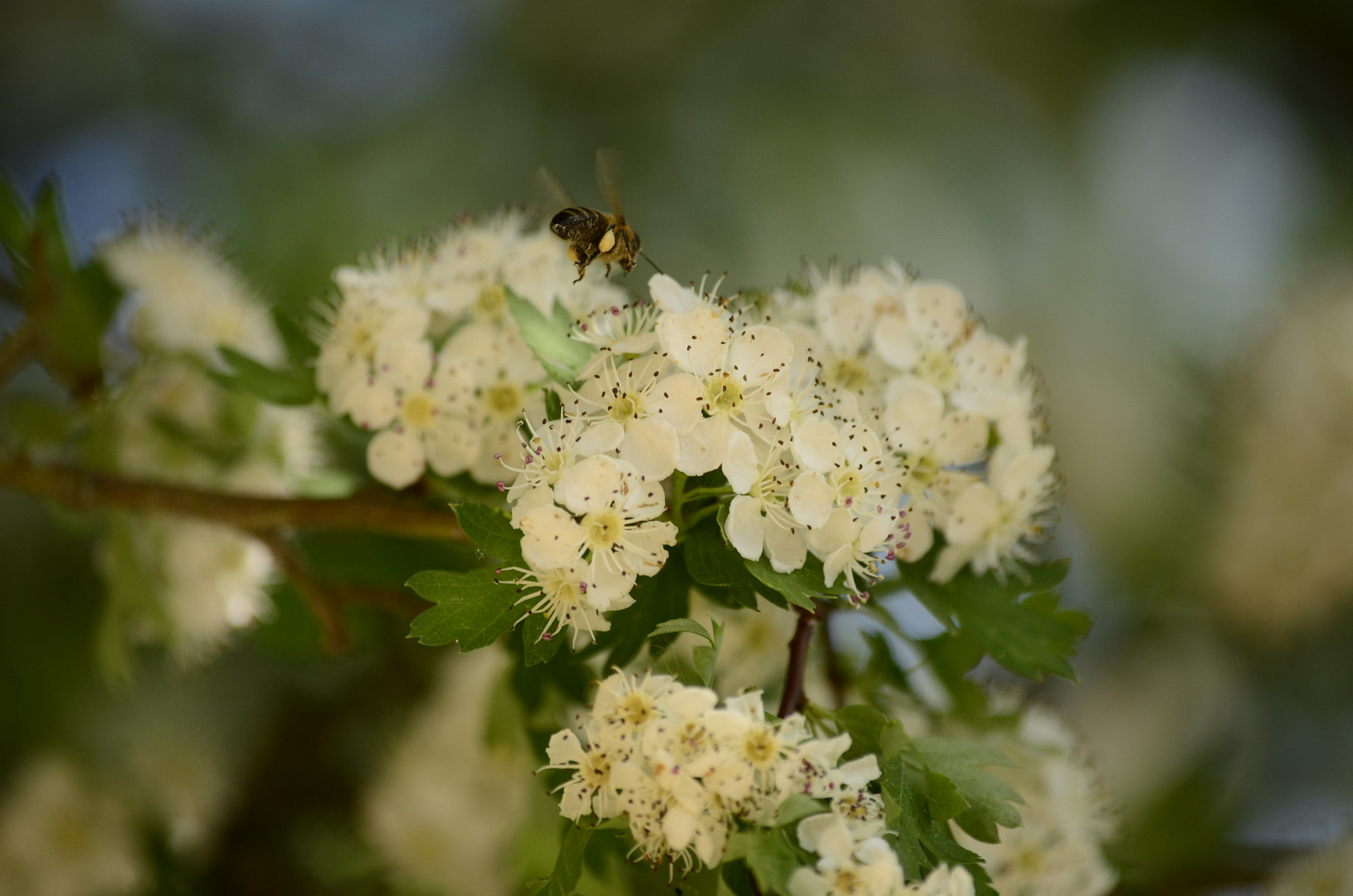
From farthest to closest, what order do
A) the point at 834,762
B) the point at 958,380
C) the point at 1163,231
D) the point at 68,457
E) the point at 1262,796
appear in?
1. the point at 1163,231
2. the point at 1262,796
3. the point at 68,457
4. the point at 958,380
5. the point at 834,762

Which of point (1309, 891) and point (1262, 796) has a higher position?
point (1262, 796)


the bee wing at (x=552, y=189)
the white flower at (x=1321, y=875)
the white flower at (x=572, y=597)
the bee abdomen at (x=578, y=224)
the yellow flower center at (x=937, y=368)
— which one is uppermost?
the bee wing at (x=552, y=189)

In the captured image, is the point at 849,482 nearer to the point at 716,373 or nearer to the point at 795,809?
the point at 716,373

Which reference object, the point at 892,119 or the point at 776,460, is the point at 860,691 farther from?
the point at 892,119

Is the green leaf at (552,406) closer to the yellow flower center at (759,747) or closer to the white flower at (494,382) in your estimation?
the white flower at (494,382)

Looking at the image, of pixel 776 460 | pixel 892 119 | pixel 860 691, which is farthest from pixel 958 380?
pixel 892 119

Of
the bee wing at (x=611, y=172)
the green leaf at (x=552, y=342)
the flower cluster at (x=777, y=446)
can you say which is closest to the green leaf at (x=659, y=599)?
the flower cluster at (x=777, y=446)
